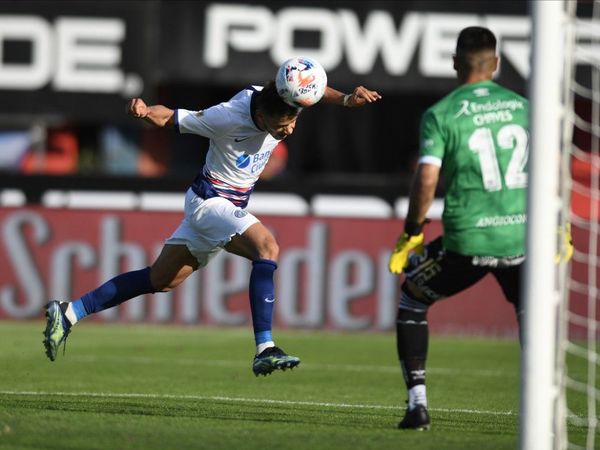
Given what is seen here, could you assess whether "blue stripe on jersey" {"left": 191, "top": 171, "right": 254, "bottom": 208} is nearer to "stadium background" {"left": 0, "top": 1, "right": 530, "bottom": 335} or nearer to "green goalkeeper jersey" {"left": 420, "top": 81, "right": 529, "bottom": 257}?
"green goalkeeper jersey" {"left": 420, "top": 81, "right": 529, "bottom": 257}

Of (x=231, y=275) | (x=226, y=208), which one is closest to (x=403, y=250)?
(x=226, y=208)

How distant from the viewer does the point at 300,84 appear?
8.98 m

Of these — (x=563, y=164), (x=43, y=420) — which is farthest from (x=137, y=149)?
(x=563, y=164)

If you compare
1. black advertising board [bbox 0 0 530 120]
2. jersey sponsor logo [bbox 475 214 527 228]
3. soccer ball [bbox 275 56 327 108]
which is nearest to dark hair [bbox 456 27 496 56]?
jersey sponsor logo [bbox 475 214 527 228]

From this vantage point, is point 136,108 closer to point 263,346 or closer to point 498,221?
point 263,346

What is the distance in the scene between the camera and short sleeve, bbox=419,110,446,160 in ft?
24.8

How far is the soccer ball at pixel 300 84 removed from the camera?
899 cm

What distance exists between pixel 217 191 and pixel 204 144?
13.9m

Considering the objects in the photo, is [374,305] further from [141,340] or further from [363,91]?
[363,91]

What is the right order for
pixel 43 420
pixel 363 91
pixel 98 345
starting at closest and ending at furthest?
pixel 43 420
pixel 363 91
pixel 98 345

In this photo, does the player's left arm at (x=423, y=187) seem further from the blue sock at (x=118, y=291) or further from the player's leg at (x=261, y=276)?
the blue sock at (x=118, y=291)

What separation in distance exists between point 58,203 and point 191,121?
9.24 m

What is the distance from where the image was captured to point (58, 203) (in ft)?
59.8

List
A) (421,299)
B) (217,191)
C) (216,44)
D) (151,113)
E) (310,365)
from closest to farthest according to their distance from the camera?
1. (421,299)
2. (151,113)
3. (217,191)
4. (310,365)
5. (216,44)
